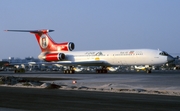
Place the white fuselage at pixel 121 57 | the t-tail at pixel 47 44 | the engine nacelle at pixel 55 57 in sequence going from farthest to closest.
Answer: the t-tail at pixel 47 44 < the engine nacelle at pixel 55 57 < the white fuselage at pixel 121 57

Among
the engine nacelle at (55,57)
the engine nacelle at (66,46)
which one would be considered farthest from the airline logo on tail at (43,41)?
the engine nacelle at (55,57)

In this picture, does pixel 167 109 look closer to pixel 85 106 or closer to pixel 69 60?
pixel 85 106

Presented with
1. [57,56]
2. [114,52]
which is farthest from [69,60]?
[114,52]

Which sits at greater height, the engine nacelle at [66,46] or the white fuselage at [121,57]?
the engine nacelle at [66,46]

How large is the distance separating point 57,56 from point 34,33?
8.67 metres

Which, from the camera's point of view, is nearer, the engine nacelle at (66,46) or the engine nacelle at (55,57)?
the engine nacelle at (55,57)

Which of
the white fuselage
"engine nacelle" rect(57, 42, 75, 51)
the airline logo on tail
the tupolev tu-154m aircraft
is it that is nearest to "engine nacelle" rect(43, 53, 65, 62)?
the tupolev tu-154m aircraft

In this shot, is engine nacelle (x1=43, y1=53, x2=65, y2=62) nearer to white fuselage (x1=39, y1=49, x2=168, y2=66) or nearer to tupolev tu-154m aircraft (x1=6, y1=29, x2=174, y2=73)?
tupolev tu-154m aircraft (x1=6, y1=29, x2=174, y2=73)

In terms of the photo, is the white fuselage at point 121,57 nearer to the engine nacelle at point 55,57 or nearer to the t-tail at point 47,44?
the engine nacelle at point 55,57

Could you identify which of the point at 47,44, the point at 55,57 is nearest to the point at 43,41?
the point at 47,44

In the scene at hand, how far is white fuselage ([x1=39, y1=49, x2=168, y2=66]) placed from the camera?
57391mm

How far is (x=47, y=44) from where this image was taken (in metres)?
71.6

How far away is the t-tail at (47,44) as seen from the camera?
70125 millimetres

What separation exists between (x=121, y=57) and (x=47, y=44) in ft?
56.4
